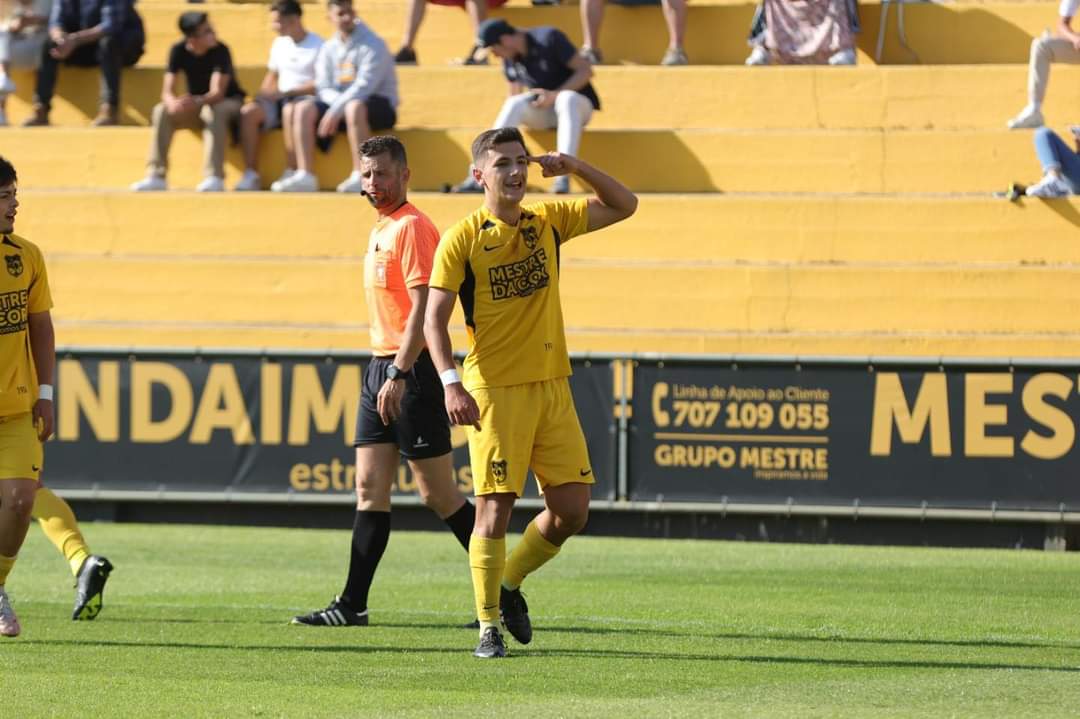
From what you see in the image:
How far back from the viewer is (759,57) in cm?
1839

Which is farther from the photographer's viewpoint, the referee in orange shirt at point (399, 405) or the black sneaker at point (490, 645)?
the referee in orange shirt at point (399, 405)

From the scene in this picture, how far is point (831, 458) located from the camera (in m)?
14.0

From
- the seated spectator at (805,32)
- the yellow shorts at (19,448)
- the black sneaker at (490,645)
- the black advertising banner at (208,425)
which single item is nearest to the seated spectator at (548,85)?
the seated spectator at (805,32)

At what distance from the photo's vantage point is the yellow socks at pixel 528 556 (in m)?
8.35

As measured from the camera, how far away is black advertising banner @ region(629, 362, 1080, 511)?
13633mm

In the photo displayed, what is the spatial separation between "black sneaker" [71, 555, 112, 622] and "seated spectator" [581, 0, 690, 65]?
1031 centimetres

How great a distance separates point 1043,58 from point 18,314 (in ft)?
36.1

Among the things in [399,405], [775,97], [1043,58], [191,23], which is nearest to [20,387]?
[399,405]

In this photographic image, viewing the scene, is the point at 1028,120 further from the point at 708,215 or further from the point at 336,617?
the point at 336,617

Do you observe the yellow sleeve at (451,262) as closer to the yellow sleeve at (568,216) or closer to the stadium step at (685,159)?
the yellow sleeve at (568,216)

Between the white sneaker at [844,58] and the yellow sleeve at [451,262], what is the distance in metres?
10.9

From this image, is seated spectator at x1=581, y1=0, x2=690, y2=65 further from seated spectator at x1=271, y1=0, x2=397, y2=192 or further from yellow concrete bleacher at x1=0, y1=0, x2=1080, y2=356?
seated spectator at x1=271, y1=0, x2=397, y2=192

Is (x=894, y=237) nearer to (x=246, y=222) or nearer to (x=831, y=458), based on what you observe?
(x=831, y=458)

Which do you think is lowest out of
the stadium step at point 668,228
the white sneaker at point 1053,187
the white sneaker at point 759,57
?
the stadium step at point 668,228
